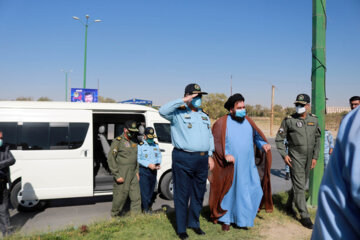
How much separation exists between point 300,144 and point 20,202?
5493 mm

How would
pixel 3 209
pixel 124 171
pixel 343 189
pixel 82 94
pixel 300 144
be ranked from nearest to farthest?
pixel 343 189, pixel 3 209, pixel 300 144, pixel 124 171, pixel 82 94

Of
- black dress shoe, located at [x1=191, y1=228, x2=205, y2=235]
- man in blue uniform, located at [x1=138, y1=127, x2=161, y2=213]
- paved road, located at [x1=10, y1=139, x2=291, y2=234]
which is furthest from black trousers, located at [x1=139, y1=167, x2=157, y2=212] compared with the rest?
black dress shoe, located at [x1=191, y1=228, x2=205, y2=235]

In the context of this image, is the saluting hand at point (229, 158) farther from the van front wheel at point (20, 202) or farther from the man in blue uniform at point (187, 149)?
the van front wheel at point (20, 202)

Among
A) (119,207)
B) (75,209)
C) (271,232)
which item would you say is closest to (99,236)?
(119,207)

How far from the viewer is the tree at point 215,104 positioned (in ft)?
170

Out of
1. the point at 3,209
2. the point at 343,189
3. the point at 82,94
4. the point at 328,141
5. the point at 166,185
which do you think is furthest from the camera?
the point at 82,94

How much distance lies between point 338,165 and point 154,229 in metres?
3.69

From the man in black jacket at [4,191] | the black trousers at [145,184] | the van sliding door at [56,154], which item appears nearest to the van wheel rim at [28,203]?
the van sliding door at [56,154]

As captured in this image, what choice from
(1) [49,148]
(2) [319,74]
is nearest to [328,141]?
(2) [319,74]

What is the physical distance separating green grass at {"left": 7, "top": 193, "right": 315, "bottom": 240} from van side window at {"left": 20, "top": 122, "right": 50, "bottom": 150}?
2.19m

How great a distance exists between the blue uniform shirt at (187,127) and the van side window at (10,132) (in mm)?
3573

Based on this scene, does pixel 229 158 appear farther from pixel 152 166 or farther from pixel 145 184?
pixel 145 184

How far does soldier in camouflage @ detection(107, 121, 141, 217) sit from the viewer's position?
5.12 meters

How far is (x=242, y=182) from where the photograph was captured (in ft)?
13.6
